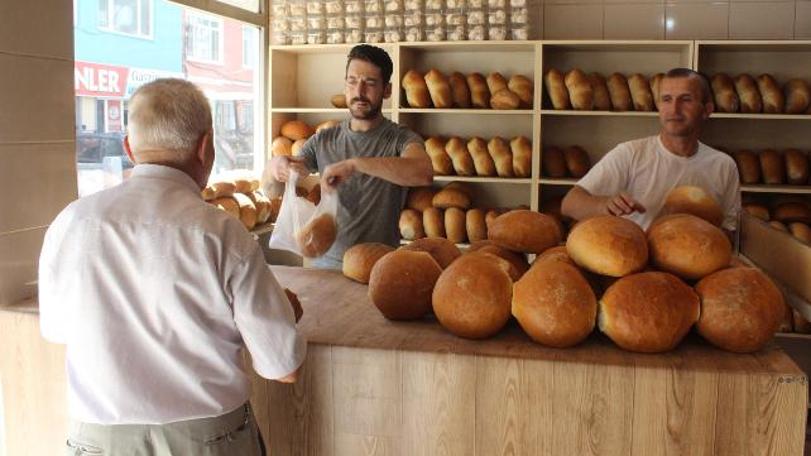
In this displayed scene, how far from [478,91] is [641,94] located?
0.85 m

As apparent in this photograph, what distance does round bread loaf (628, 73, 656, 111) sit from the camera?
423 centimetres

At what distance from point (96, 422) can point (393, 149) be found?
168cm

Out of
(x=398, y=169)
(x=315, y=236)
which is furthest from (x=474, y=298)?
(x=398, y=169)

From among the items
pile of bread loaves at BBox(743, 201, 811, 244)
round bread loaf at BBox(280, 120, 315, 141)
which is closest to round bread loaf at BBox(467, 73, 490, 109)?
round bread loaf at BBox(280, 120, 315, 141)

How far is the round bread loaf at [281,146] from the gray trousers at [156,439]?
133 inches

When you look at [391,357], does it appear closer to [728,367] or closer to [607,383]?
[607,383]

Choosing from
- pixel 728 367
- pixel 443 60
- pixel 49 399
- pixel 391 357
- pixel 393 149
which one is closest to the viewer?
pixel 728 367

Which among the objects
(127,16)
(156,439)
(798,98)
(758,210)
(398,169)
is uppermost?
(127,16)

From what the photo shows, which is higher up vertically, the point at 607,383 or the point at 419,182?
the point at 419,182

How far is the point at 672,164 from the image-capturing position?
272cm

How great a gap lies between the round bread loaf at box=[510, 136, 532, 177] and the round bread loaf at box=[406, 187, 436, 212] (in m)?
0.52

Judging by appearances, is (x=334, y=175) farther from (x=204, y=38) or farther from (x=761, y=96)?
(x=761, y=96)

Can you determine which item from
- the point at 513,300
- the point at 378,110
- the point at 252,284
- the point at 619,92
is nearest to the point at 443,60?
the point at 619,92

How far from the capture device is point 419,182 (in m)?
2.68
